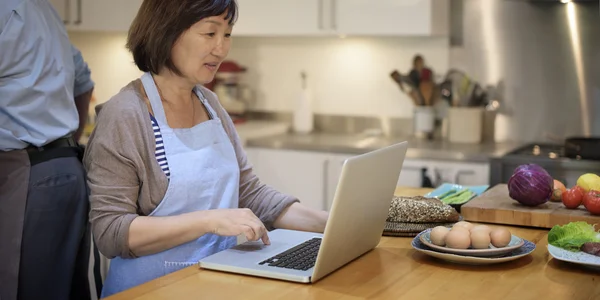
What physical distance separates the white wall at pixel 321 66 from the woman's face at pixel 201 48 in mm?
2326

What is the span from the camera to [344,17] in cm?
400

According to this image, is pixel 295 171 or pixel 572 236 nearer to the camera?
pixel 572 236

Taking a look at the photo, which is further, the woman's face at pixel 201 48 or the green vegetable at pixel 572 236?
the woman's face at pixel 201 48

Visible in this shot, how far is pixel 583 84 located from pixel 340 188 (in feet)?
9.04

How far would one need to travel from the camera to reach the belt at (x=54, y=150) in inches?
96.3

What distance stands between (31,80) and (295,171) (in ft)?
5.99

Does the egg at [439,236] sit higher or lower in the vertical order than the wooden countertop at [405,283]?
higher

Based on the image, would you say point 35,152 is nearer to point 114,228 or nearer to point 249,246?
point 114,228

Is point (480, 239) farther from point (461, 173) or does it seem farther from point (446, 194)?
point (461, 173)

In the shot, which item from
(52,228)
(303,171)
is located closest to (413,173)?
(303,171)

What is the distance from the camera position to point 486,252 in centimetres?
183

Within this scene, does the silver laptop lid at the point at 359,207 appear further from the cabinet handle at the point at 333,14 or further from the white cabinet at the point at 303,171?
the cabinet handle at the point at 333,14

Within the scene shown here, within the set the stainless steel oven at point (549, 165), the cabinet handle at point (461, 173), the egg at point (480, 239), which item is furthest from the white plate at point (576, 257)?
the cabinet handle at point (461, 173)

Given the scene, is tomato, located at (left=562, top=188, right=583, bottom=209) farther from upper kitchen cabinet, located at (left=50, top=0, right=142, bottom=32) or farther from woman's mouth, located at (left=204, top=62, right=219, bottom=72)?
upper kitchen cabinet, located at (left=50, top=0, right=142, bottom=32)
